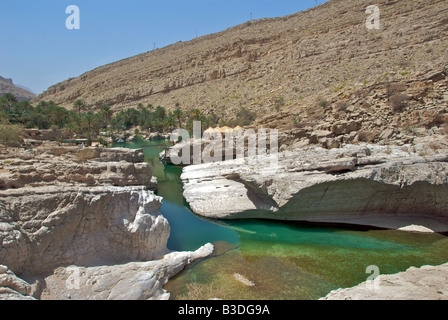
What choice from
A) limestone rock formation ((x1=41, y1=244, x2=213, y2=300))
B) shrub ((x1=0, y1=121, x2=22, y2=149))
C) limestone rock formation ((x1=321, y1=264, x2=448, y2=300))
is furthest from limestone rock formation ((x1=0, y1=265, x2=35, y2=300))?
shrub ((x1=0, y1=121, x2=22, y2=149))

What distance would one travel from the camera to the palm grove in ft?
127

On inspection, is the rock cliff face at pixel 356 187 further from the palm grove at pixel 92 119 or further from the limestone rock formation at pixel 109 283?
the palm grove at pixel 92 119

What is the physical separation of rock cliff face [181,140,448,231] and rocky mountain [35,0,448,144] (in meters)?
4.77

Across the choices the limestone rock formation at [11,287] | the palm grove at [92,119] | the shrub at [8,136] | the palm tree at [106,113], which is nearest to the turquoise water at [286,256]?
the limestone rock formation at [11,287]

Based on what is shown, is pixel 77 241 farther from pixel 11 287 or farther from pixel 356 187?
pixel 356 187

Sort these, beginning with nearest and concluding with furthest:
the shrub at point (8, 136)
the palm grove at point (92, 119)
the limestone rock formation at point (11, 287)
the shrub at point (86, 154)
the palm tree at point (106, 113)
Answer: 1. the limestone rock formation at point (11, 287)
2. the shrub at point (86, 154)
3. the shrub at point (8, 136)
4. the palm grove at point (92, 119)
5. the palm tree at point (106, 113)

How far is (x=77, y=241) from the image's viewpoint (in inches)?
270

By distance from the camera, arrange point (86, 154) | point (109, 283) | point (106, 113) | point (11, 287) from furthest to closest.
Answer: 1. point (106, 113)
2. point (86, 154)
3. point (109, 283)
4. point (11, 287)

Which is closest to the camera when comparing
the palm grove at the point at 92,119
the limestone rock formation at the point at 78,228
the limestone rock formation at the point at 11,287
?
the limestone rock formation at the point at 11,287

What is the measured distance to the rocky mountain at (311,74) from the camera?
1605 centimetres

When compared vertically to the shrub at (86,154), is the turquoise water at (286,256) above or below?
below

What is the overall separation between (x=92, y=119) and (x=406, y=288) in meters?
44.1

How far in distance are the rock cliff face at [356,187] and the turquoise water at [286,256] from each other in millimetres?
620

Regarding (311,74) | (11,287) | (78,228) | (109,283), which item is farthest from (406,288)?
(311,74)
